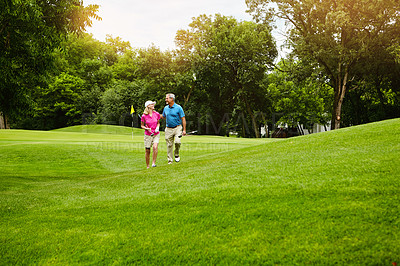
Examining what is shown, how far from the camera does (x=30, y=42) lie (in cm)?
887

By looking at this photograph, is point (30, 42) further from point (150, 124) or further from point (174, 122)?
point (174, 122)

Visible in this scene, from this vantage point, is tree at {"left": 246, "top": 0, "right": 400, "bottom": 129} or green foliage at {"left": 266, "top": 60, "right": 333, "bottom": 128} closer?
tree at {"left": 246, "top": 0, "right": 400, "bottom": 129}

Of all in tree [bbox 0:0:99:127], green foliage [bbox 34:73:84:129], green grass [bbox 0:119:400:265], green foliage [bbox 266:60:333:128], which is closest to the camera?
green grass [bbox 0:119:400:265]

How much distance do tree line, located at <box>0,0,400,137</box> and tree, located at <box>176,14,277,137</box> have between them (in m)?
0.15

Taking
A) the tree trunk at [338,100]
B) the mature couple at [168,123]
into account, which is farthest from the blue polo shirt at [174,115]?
the tree trunk at [338,100]

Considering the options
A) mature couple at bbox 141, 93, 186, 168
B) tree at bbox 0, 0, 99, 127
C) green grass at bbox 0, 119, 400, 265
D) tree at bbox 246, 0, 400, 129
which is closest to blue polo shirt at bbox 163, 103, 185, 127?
mature couple at bbox 141, 93, 186, 168

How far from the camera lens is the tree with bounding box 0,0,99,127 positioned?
8354 mm

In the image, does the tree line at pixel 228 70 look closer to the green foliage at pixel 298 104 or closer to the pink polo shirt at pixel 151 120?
the green foliage at pixel 298 104

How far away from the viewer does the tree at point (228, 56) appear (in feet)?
134

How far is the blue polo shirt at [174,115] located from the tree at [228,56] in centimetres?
2791

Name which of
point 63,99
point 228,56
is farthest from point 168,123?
point 63,99

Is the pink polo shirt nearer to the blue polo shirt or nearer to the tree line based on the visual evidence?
the blue polo shirt

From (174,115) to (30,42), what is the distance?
16.3 ft

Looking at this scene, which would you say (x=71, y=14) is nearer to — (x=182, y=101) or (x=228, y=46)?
(x=228, y=46)
